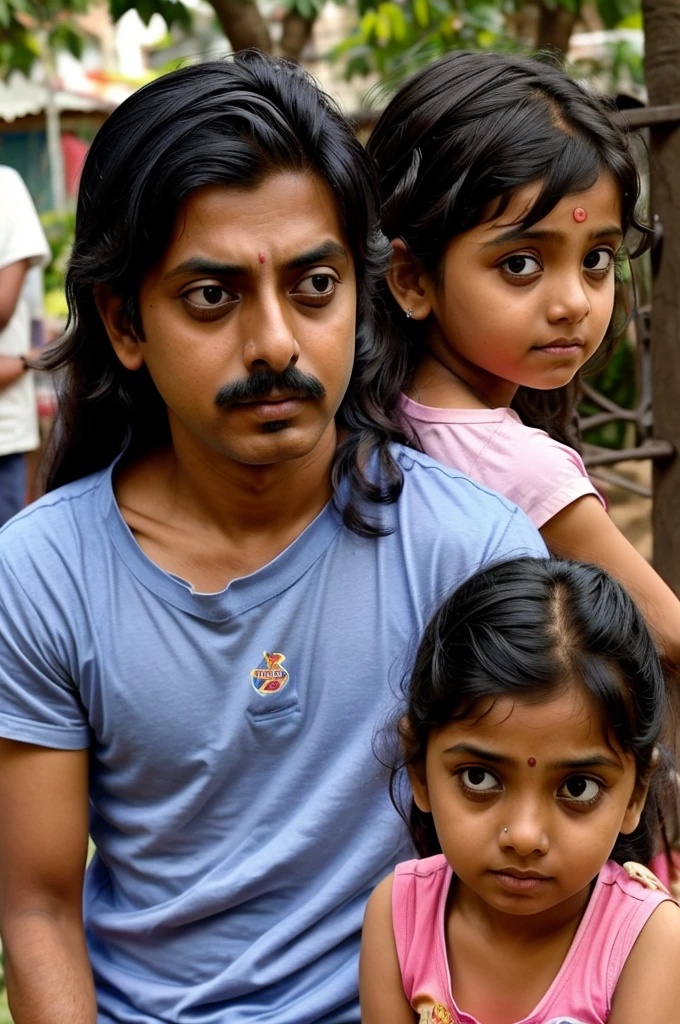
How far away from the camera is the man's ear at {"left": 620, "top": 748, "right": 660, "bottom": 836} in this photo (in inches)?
72.4

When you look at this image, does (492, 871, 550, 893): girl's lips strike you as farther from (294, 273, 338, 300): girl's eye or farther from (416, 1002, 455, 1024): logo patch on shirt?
(294, 273, 338, 300): girl's eye

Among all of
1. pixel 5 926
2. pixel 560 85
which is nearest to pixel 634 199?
pixel 560 85

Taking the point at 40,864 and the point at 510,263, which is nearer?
the point at 40,864

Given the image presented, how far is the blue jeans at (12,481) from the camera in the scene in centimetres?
505

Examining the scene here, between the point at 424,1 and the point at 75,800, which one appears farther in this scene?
the point at 424,1

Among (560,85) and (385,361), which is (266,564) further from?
(560,85)

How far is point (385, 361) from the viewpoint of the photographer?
2324 millimetres

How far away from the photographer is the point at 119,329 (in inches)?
83.2

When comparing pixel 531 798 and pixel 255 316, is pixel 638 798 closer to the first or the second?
pixel 531 798

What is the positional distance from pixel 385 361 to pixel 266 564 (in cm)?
44

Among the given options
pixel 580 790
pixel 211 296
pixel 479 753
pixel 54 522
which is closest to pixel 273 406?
pixel 211 296

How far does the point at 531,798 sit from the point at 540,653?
0.57 ft

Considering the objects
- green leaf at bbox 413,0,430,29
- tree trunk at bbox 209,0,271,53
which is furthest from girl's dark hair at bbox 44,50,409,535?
green leaf at bbox 413,0,430,29

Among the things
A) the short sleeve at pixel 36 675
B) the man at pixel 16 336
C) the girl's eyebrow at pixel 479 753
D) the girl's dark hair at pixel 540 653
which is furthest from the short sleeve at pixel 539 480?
the man at pixel 16 336
